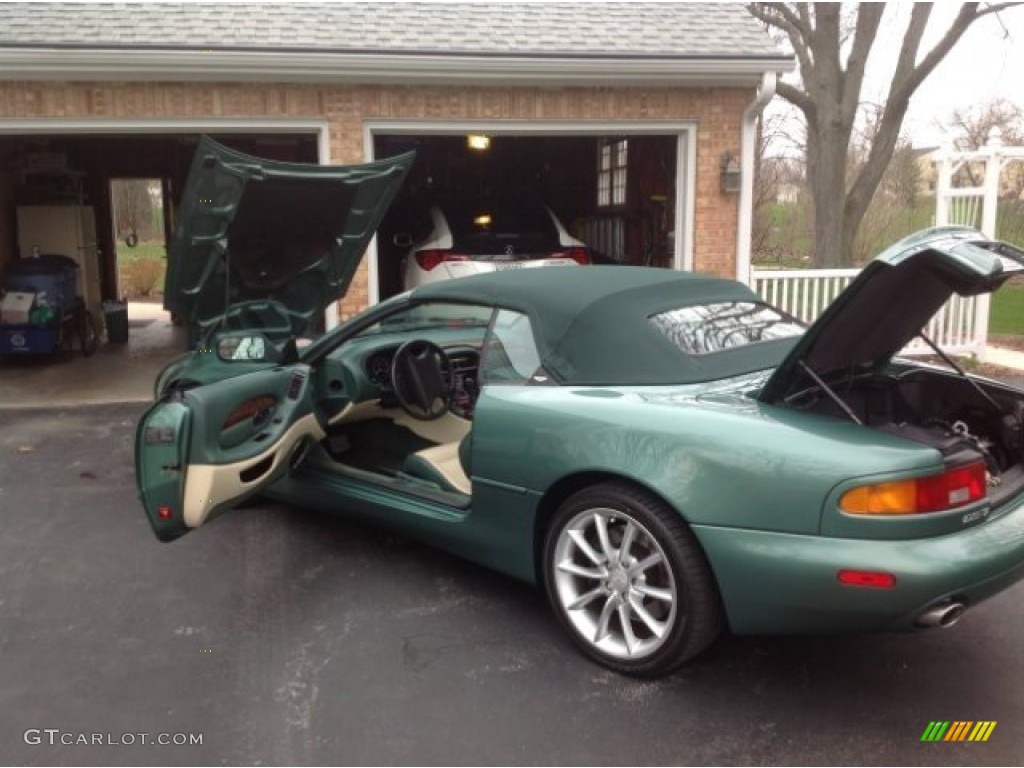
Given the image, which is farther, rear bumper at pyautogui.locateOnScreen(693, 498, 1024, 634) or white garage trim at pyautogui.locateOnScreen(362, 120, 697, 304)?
white garage trim at pyautogui.locateOnScreen(362, 120, 697, 304)

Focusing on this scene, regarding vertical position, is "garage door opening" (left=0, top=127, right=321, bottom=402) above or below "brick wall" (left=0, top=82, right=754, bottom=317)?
below

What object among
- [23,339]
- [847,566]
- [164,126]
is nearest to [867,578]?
[847,566]

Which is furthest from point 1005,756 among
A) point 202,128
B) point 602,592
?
point 202,128

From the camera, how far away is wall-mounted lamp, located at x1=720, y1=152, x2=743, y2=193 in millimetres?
8539

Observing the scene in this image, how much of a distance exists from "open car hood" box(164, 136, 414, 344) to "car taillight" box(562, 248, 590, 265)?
3.82 meters

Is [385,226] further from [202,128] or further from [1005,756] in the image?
[1005,756]

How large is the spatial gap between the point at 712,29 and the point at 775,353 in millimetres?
6208

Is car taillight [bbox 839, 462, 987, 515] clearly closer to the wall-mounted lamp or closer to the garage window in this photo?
the wall-mounted lamp

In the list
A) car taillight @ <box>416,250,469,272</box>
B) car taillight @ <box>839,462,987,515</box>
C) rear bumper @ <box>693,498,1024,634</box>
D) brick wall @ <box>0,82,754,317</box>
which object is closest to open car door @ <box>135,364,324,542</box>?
rear bumper @ <box>693,498,1024,634</box>

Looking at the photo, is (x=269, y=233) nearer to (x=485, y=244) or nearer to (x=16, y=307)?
(x=485, y=244)

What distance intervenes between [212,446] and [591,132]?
19.3 ft

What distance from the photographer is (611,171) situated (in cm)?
1257

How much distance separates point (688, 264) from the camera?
869 centimetres

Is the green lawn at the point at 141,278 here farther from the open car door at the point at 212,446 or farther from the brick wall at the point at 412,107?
the open car door at the point at 212,446
